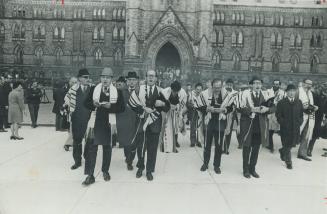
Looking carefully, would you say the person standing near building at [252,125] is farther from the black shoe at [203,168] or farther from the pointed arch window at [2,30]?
the pointed arch window at [2,30]

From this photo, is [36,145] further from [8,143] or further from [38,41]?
[38,41]

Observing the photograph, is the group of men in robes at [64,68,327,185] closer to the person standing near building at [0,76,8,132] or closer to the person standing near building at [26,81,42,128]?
the person standing near building at [0,76,8,132]

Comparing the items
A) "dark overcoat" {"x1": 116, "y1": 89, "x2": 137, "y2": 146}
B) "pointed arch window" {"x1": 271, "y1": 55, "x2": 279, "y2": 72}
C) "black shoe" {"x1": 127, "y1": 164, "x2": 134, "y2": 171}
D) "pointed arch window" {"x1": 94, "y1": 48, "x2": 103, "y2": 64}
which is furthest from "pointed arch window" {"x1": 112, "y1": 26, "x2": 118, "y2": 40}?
"black shoe" {"x1": 127, "y1": 164, "x2": 134, "y2": 171}

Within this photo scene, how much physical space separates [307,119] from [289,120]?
5.15 feet

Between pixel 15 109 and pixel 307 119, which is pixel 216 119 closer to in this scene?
pixel 307 119

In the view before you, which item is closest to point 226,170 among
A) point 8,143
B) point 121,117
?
point 121,117

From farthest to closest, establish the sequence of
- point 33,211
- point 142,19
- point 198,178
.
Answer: point 142,19, point 198,178, point 33,211

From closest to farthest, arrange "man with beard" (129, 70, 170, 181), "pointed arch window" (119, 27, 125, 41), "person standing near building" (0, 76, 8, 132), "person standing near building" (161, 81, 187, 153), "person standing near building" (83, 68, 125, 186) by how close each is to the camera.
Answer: "person standing near building" (83, 68, 125, 186) → "man with beard" (129, 70, 170, 181) → "person standing near building" (161, 81, 187, 153) → "person standing near building" (0, 76, 8, 132) → "pointed arch window" (119, 27, 125, 41)

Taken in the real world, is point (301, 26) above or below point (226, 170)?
above

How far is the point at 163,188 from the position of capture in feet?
23.9

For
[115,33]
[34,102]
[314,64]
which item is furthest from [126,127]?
[314,64]

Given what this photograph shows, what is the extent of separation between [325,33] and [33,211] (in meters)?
50.5

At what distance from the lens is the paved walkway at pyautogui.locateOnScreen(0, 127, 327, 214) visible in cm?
618

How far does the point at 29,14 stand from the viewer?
167 feet
